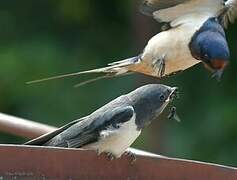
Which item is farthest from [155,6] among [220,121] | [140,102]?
[220,121]

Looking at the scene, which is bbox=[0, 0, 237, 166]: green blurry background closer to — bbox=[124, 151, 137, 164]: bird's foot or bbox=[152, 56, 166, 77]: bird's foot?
bbox=[152, 56, 166, 77]: bird's foot

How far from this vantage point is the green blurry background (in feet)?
16.0

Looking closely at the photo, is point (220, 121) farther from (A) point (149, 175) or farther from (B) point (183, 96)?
(A) point (149, 175)

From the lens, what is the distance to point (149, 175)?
209cm

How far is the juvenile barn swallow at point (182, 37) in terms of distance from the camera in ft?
8.38

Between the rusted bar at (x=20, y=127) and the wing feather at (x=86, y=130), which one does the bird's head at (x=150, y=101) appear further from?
the rusted bar at (x=20, y=127)

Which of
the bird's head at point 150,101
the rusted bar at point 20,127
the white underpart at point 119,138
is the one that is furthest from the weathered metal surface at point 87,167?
the rusted bar at point 20,127

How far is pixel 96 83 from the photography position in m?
5.02

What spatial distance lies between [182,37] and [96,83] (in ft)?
7.89

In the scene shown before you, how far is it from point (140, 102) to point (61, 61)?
257cm

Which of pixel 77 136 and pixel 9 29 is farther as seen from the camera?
pixel 9 29

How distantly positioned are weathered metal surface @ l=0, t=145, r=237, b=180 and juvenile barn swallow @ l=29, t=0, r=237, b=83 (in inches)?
18.1

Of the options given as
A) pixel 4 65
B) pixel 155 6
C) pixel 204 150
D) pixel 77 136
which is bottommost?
pixel 204 150

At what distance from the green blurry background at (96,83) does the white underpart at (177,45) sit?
1983 mm
